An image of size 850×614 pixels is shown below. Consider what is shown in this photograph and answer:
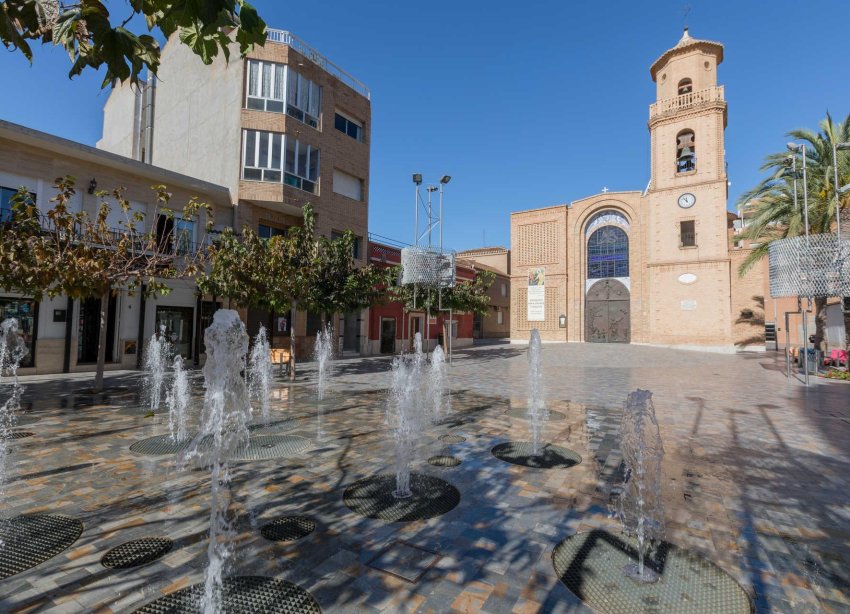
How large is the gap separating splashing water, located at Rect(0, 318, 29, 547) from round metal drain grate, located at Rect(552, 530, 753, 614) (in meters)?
4.27

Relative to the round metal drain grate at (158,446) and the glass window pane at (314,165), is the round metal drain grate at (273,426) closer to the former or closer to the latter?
the round metal drain grate at (158,446)

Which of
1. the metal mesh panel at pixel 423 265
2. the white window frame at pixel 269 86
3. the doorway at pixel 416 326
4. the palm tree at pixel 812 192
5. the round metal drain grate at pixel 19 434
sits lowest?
the round metal drain grate at pixel 19 434

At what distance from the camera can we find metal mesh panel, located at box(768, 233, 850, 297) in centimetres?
1258

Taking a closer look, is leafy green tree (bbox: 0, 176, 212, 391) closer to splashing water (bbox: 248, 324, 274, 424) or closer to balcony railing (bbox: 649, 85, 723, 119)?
splashing water (bbox: 248, 324, 274, 424)

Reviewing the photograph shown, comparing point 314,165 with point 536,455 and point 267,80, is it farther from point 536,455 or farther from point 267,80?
point 536,455

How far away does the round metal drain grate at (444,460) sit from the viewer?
542 cm

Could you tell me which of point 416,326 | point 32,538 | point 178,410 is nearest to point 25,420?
point 178,410

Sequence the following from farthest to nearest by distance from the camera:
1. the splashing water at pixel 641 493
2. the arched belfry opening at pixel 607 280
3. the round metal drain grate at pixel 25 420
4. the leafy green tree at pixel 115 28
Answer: the arched belfry opening at pixel 607 280
the round metal drain grate at pixel 25 420
the splashing water at pixel 641 493
the leafy green tree at pixel 115 28

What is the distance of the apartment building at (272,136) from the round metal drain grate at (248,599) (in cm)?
1740

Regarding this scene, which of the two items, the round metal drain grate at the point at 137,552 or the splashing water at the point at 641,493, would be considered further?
the splashing water at the point at 641,493

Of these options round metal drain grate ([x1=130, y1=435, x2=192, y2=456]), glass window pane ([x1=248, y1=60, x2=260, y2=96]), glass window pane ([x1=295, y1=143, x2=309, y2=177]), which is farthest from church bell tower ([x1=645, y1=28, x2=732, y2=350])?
round metal drain grate ([x1=130, y1=435, x2=192, y2=456])

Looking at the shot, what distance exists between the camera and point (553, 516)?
3.98 m

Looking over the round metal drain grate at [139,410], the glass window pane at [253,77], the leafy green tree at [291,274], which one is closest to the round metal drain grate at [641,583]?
the round metal drain grate at [139,410]

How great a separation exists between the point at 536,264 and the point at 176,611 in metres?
39.6
